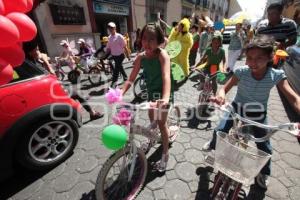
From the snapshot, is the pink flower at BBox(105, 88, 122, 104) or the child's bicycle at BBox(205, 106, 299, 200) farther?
the pink flower at BBox(105, 88, 122, 104)

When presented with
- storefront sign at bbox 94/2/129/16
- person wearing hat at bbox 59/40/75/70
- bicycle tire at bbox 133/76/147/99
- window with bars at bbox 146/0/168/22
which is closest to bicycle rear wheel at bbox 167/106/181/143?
bicycle tire at bbox 133/76/147/99

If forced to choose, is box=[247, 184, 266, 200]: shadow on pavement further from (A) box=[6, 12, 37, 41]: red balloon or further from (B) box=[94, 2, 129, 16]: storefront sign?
(B) box=[94, 2, 129, 16]: storefront sign

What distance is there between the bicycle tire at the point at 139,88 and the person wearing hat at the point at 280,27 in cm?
331

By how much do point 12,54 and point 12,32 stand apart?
0.33 meters

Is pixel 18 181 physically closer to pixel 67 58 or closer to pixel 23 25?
pixel 23 25

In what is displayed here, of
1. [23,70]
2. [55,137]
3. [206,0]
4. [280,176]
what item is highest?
[206,0]

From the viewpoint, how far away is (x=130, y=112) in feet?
6.32

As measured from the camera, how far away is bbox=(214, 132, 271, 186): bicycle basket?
56.3 inches

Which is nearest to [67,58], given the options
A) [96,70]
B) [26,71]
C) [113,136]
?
[96,70]

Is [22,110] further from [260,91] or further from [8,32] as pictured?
[260,91]

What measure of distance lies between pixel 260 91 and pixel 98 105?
418 centimetres

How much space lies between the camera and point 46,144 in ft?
9.14

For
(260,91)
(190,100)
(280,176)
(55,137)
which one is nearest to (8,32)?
(55,137)

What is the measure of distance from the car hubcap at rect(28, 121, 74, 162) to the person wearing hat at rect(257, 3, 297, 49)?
168 inches
